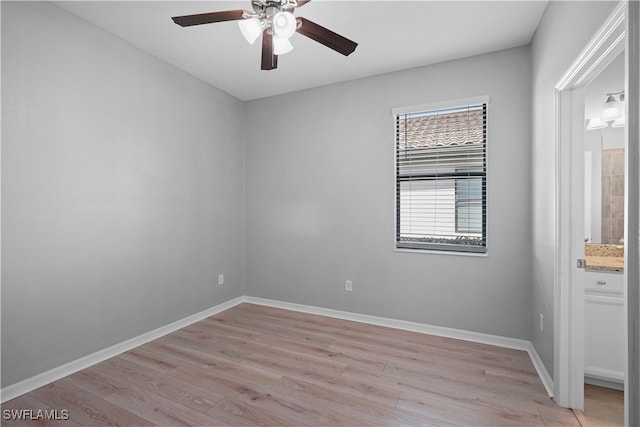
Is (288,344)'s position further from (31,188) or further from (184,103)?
(184,103)

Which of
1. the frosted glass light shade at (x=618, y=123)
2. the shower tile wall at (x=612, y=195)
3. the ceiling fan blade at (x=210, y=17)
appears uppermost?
the ceiling fan blade at (x=210, y=17)

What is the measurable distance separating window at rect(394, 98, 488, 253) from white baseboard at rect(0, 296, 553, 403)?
814 mm

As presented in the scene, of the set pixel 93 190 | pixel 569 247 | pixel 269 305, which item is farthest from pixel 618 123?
pixel 93 190

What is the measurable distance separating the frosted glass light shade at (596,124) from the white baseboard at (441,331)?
6.95ft

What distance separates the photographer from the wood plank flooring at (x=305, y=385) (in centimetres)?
185

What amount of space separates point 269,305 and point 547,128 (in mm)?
3381

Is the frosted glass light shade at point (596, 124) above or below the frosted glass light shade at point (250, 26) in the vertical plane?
below

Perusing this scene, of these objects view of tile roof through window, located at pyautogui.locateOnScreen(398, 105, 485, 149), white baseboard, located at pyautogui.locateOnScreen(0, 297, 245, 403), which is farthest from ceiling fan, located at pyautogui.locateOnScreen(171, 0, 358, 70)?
white baseboard, located at pyautogui.locateOnScreen(0, 297, 245, 403)

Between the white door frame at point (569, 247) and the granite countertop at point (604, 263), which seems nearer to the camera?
the white door frame at point (569, 247)

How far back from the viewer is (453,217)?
10.1ft

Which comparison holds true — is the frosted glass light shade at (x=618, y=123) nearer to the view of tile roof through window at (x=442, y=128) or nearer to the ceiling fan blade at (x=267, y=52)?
the view of tile roof through window at (x=442, y=128)

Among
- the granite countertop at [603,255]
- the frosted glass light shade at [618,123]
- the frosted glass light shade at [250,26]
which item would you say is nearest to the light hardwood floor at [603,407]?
the granite countertop at [603,255]

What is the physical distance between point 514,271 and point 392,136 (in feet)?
5.66

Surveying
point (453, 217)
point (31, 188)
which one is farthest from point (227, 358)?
point (453, 217)
